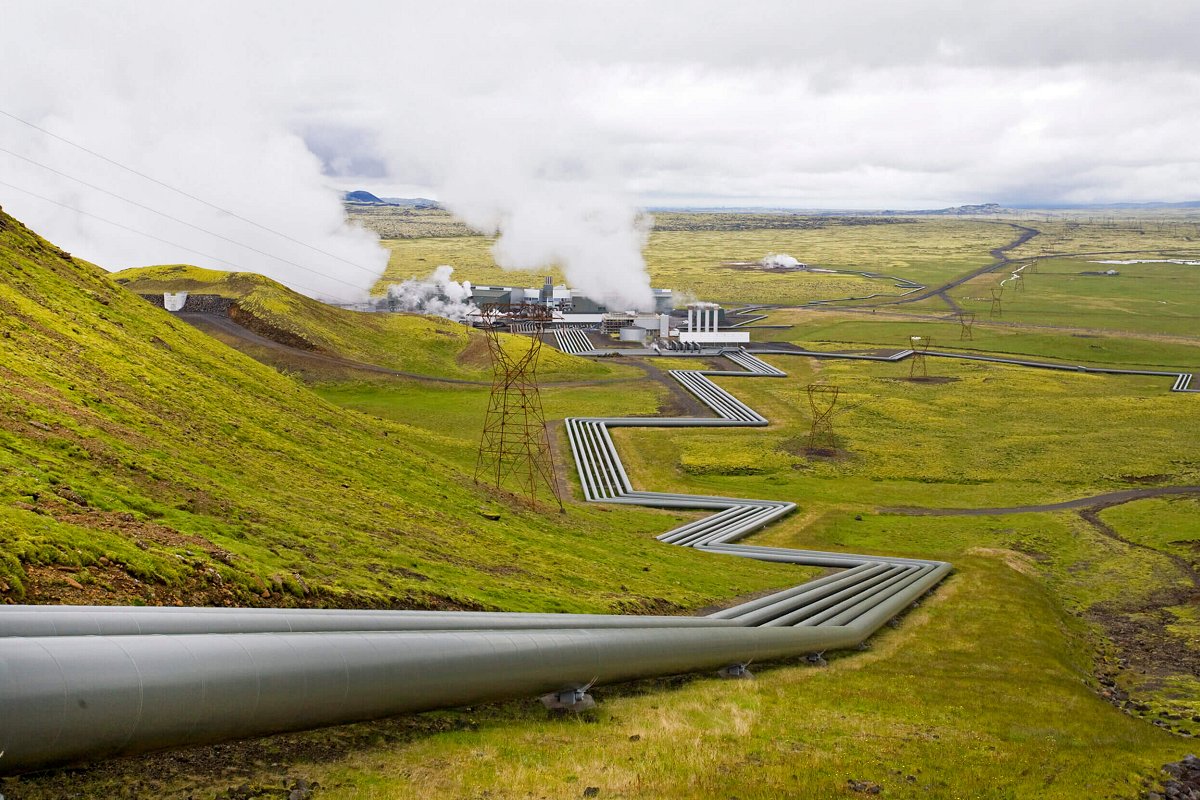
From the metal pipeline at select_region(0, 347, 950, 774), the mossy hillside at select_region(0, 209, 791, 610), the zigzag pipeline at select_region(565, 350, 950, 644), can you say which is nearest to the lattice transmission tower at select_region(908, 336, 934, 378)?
the zigzag pipeline at select_region(565, 350, 950, 644)

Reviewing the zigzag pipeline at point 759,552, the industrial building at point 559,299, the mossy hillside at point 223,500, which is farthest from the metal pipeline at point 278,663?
the industrial building at point 559,299

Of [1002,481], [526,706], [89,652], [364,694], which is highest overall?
[89,652]

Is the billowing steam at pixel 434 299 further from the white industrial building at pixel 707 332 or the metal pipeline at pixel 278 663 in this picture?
the metal pipeline at pixel 278 663

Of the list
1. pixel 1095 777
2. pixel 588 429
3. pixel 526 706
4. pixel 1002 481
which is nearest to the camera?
pixel 526 706

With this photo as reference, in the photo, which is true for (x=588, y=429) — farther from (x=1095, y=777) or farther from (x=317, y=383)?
(x=1095, y=777)

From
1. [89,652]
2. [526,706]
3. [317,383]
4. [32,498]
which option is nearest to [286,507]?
[32,498]

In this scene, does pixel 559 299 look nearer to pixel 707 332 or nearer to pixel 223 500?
pixel 707 332

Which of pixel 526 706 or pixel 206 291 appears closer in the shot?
pixel 526 706

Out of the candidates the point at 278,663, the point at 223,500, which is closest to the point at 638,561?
the point at 223,500
